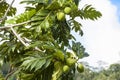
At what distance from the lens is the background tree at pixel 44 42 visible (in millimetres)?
3242

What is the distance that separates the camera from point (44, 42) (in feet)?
11.1

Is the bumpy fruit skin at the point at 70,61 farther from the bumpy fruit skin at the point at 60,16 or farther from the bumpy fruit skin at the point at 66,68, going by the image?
the bumpy fruit skin at the point at 60,16

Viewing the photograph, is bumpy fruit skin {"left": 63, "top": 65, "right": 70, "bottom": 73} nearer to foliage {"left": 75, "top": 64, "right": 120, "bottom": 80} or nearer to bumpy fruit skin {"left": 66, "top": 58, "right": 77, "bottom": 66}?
bumpy fruit skin {"left": 66, "top": 58, "right": 77, "bottom": 66}

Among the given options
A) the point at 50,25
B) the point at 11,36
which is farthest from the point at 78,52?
the point at 11,36

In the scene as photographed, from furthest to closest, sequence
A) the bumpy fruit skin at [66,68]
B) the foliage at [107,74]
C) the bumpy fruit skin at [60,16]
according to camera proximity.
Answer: the foliage at [107,74], the bumpy fruit skin at [60,16], the bumpy fruit skin at [66,68]

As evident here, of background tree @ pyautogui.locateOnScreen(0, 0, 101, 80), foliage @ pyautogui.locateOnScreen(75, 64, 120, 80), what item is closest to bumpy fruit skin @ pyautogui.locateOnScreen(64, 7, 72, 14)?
background tree @ pyautogui.locateOnScreen(0, 0, 101, 80)

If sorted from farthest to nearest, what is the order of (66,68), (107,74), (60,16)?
(107,74), (60,16), (66,68)

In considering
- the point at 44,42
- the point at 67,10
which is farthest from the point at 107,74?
the point at 44,42

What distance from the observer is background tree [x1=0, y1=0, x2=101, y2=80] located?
3.24m

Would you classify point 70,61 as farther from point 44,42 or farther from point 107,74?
point 107,74

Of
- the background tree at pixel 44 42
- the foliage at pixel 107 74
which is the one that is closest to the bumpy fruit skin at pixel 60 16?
the background tree at pixel 44 42

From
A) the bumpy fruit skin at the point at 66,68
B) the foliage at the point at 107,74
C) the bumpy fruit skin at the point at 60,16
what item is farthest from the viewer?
the foliage at the point at 107,74

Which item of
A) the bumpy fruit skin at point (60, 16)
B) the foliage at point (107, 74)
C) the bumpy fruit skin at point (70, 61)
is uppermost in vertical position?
the bumpy fruit skin at point (60, 16)

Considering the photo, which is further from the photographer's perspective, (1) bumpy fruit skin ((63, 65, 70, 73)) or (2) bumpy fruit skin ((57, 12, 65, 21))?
(2) bumpy fruit skin ((57, 12, 65, 21))
